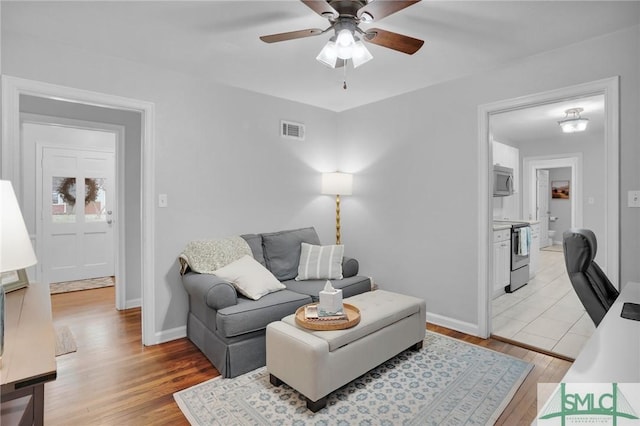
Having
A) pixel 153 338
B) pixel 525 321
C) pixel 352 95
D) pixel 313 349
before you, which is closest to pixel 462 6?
pixel 352 95

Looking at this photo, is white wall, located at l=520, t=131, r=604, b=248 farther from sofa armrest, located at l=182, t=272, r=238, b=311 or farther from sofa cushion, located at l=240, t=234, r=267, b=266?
sofa armrest, located at l=182, t=272, r=238, b=311

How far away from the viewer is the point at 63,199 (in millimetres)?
5137

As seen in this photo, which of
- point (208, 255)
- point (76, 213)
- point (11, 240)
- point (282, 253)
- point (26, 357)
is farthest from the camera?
point (76, 213)

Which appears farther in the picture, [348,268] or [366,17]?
[348,268]

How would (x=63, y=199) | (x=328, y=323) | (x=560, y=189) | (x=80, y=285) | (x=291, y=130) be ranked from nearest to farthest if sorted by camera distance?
(x=328, y=323)
(x=291, y=130)
(x=80, y=285)
(x=63, y=199)
(x=560, y=189)

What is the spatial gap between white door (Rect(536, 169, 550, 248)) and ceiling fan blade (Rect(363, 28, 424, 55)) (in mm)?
8099

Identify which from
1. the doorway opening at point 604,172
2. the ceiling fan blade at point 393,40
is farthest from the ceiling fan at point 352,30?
the doorway opening at point 604,172

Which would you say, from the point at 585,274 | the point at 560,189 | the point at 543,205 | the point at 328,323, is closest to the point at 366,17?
the point at 328,323

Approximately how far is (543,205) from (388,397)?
8.80 m

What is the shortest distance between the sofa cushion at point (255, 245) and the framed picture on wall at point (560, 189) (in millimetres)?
9229


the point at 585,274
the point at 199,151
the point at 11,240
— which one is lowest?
the point at 585,274

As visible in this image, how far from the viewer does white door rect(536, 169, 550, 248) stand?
340 inches

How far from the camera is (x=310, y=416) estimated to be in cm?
198

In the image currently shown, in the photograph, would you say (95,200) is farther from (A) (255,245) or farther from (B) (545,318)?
(B) (545,318)
